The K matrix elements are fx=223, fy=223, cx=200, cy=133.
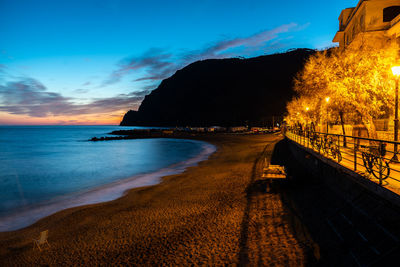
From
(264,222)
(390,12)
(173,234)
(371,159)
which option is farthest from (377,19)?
(173,234)

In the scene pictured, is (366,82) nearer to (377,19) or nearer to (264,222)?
(264,222)

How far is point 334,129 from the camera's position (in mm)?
23906

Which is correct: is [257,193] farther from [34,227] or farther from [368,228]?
[34,227]

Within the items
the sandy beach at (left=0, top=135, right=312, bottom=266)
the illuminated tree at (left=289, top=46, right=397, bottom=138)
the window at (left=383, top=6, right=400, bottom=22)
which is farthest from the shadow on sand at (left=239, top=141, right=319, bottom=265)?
the window at (left=383, top=6, right=400, bottom=22)

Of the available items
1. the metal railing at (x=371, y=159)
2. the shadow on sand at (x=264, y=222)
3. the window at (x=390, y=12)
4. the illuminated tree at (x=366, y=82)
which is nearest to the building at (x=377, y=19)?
the window at (x=390, y=12)

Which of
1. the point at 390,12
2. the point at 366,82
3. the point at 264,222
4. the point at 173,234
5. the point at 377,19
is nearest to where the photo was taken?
the point at 173,234

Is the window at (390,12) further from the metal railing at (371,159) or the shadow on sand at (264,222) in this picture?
the shadow on sand at (264,222)

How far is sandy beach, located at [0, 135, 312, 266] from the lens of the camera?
6.06 metres

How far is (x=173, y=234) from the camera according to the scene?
7.28 meters

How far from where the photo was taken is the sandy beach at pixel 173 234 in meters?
6.06

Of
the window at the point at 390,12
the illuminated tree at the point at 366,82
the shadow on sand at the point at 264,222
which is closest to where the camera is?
the shadow on sand at the point at 264,222

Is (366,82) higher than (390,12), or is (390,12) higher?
(390,12)

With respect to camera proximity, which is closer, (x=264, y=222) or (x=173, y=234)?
(x=173, y=234)

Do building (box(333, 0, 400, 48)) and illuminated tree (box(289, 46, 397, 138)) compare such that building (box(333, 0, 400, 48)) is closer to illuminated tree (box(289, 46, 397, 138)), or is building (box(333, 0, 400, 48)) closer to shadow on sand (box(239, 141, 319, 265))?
illuminated tree (box(289, 46, 397, 138))
